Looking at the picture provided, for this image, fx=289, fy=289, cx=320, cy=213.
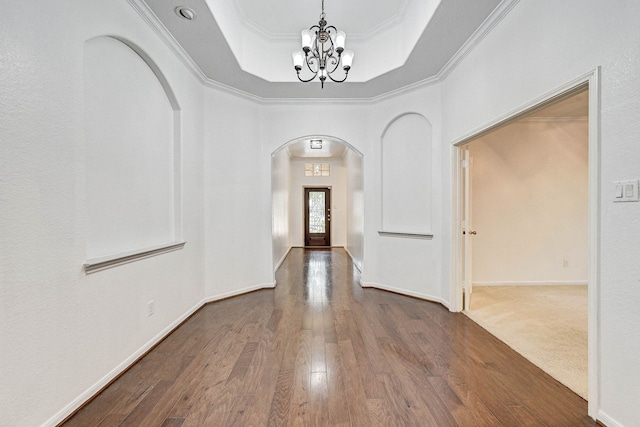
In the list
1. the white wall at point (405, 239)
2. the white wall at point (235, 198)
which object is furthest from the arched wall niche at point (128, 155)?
the white wall at point (405, 239)

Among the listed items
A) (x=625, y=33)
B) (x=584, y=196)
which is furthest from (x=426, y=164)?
(x=584, y=196)

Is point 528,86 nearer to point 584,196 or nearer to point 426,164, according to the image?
point 426,164

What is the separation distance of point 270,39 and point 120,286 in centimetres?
334

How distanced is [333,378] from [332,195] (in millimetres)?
7910

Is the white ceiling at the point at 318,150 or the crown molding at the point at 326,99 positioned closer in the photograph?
the crown molding at the point at 326,99

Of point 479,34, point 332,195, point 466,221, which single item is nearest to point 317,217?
point 332,195

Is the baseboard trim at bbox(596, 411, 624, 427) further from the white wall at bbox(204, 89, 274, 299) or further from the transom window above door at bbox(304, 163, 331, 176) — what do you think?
the transom window above door at bbox(304, 163, 331, 176)

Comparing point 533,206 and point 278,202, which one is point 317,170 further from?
point 533,206

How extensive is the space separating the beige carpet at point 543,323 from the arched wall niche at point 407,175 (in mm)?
1225

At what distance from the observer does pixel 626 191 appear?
1.48 m

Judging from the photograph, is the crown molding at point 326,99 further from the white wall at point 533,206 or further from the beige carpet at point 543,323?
the beige carpet at point 543,323

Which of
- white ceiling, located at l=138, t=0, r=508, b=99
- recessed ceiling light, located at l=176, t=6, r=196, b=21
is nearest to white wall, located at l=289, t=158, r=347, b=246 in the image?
white ceiling, located at l=138, t=0, r=508, b=99

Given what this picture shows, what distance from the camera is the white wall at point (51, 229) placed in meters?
1.40

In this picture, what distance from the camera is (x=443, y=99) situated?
3658 mm
